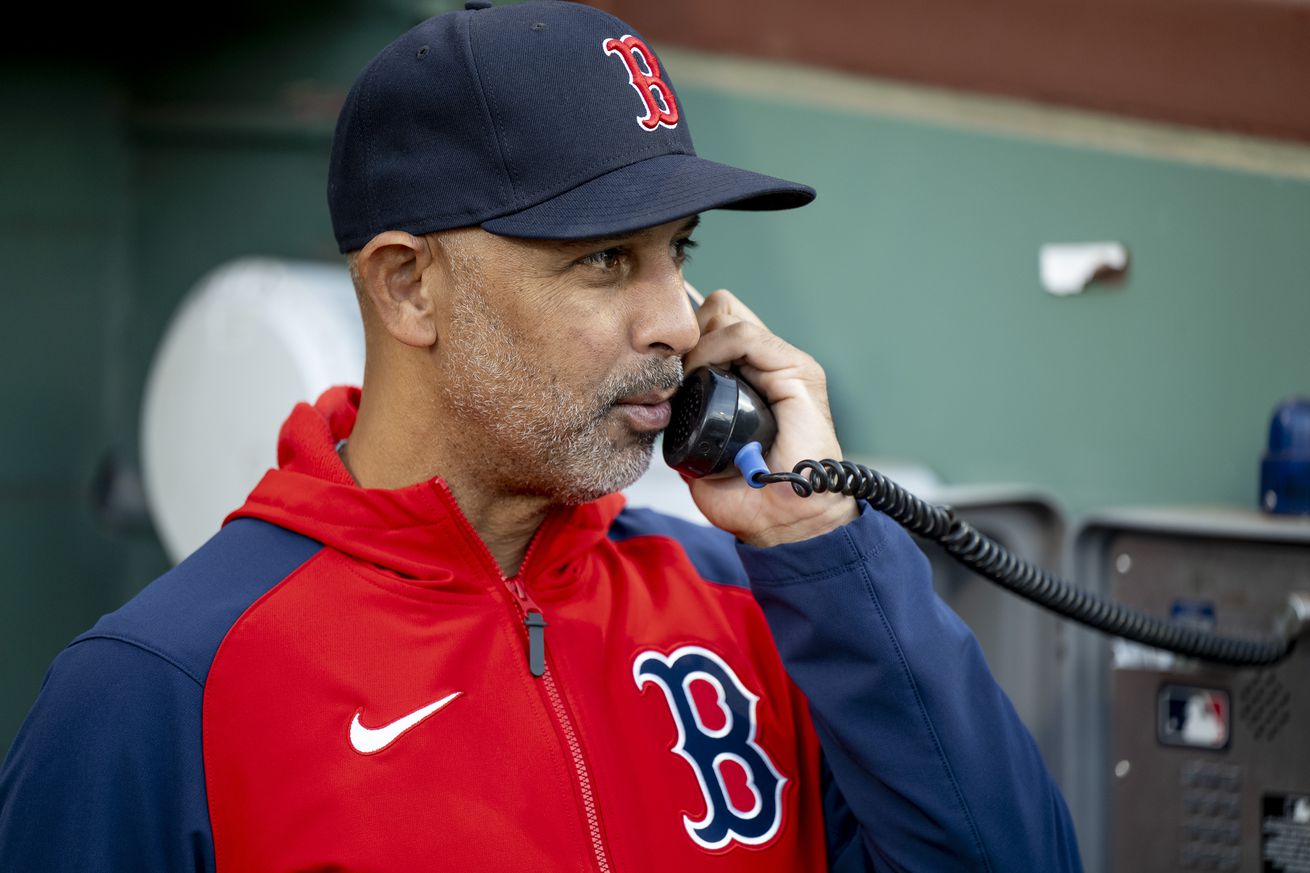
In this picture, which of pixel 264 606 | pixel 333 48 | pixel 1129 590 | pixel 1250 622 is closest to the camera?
pixel 264 606

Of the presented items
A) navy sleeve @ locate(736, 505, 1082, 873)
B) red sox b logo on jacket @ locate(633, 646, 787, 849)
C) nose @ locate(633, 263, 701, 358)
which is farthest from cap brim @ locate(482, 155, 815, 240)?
red sox b logo on jacket @ locate(633, 646, 787, 849)

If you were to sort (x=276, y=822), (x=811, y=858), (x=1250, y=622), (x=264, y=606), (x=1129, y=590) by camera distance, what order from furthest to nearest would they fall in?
(x=1129, y=590)
(x=1250, y=622)
(x=811, y=858)
(x=264, y=606)
(x=276, y=822)

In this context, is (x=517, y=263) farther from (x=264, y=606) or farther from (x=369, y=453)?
(x=264, y=606)

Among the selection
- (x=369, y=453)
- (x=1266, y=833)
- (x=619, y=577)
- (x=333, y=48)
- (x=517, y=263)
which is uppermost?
(x=333, y=48)

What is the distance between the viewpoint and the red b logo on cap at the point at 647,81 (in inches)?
64.3

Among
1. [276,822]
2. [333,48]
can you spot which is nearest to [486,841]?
[276,822]

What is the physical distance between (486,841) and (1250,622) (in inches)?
54.3

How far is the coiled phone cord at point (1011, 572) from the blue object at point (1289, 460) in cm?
23

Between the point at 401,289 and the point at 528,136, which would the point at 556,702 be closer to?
the point at 401,289

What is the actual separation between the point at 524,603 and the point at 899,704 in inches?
17.9

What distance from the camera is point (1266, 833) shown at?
226 cm

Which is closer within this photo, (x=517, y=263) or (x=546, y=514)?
(x=517, y=263)

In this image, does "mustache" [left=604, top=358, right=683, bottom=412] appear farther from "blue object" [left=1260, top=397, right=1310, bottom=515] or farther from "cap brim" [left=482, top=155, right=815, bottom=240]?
"blue object" [left=1260, top=397, right=1310, bottom=515]

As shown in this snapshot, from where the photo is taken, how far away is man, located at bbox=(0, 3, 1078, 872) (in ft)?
4.86
